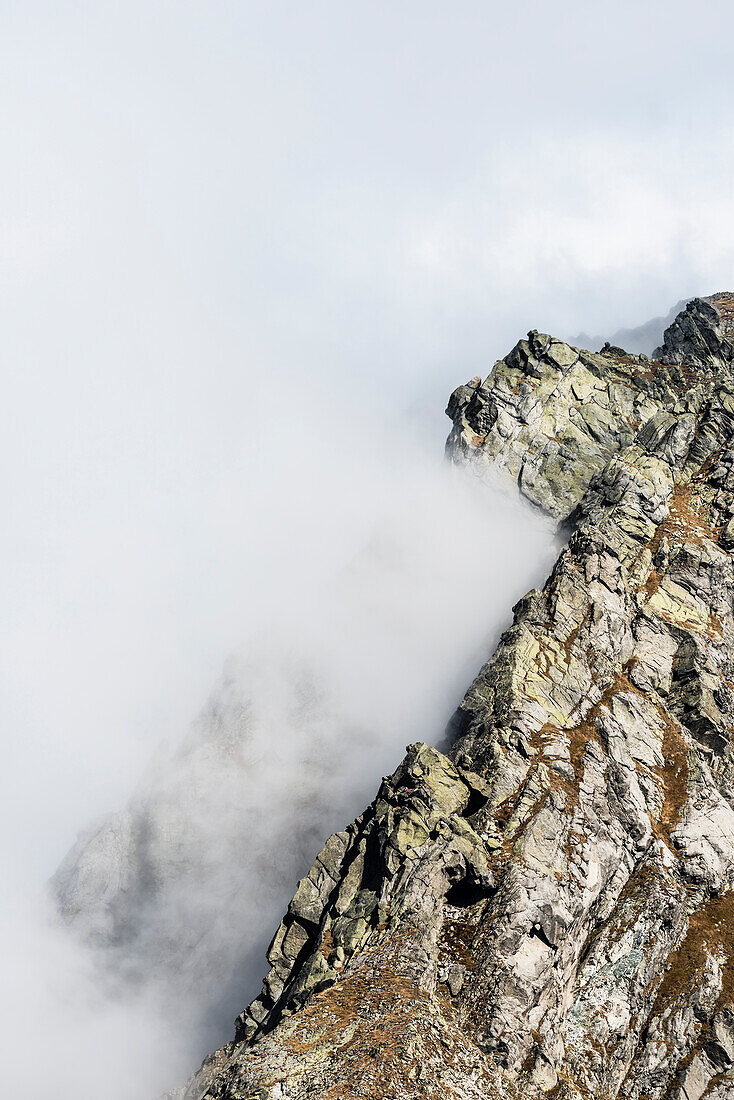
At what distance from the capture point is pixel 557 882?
34844 mm

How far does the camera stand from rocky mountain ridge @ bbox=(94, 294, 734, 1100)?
29.2 m

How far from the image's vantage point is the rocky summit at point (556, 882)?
95.9 feet

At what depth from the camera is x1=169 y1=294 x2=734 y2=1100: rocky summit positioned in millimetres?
29219

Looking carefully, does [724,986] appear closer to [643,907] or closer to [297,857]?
[643,907]

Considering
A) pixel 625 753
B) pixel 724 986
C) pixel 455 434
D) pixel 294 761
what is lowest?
pixel 724 986

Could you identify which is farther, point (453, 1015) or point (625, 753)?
point (625, 753)

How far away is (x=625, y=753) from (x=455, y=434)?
51922 mm

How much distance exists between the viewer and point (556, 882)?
34.8m

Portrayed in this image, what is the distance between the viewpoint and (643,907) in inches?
1409

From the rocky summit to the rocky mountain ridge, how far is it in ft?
0.36

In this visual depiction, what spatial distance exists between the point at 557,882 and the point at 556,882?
0.05m

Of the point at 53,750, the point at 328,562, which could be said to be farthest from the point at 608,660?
the point at 53,750

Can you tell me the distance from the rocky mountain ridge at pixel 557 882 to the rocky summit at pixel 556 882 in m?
0.11

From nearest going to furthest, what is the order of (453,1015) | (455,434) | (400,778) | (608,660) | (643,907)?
(453,1015), (643,907), (400,778), (608,660), (455,434)
